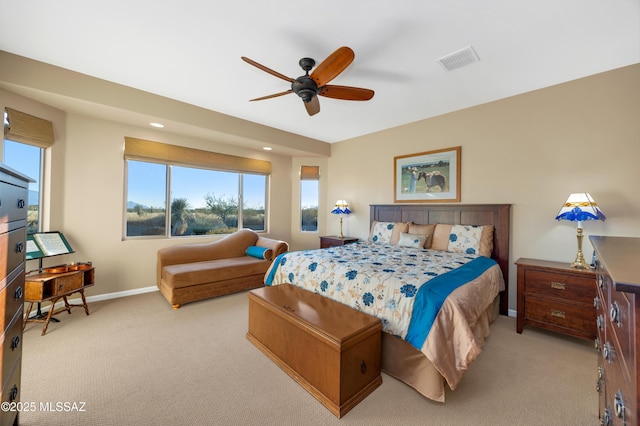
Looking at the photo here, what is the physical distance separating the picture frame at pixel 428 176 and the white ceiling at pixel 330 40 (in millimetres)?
950

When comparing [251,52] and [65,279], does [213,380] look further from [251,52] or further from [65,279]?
[251,52]

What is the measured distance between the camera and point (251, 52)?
2.41m

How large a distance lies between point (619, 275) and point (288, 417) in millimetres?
1764

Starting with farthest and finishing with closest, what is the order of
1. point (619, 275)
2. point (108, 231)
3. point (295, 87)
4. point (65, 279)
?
point (108, 231), point (65, 279), point (295, 87), point (619, 275)

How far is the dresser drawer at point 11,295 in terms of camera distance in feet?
3.60

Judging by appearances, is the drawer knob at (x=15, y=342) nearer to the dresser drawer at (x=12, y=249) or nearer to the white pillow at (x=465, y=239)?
the dresser drawer at (x=12, y=249)

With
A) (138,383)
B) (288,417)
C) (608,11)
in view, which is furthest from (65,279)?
(608,11)

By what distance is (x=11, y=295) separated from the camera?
121cm

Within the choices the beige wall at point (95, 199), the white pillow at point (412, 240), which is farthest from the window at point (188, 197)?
the white pillow at point (412, 240)

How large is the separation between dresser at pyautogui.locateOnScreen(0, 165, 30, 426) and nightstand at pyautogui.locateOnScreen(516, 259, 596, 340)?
12.7 ft

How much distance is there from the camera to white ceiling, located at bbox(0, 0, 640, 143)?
189 centimetres

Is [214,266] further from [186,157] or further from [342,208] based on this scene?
[342,208]

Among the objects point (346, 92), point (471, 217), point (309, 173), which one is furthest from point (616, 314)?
point (309, 173)

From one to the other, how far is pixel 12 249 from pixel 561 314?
4095mm
